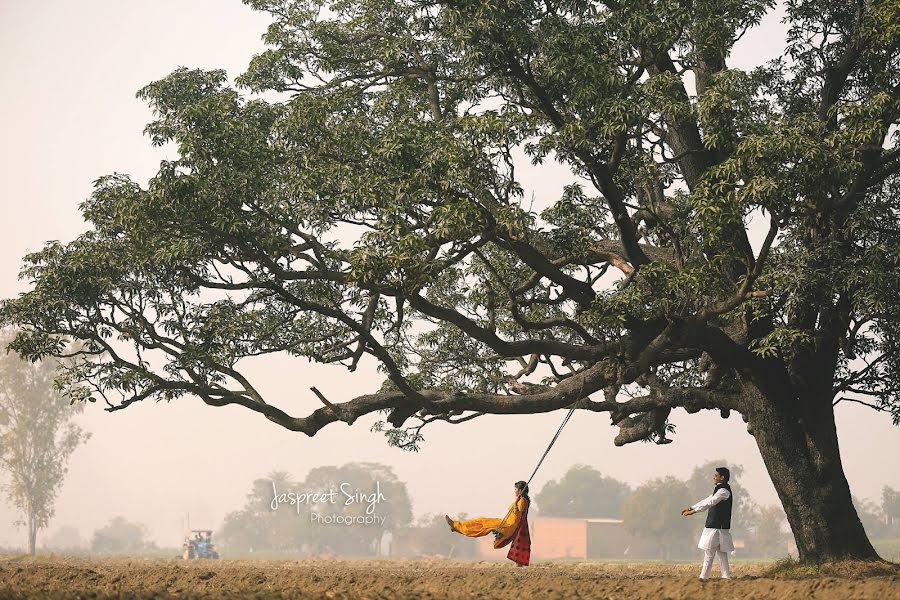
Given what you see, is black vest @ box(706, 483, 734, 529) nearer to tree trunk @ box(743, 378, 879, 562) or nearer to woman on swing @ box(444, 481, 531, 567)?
woman on swing @ box(444, 481, 531, 567)

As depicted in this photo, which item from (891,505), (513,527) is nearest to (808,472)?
(513,527)

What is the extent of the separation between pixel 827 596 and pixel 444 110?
8271 millimetres

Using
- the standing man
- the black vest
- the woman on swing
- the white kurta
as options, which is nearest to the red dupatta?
the woman on swing

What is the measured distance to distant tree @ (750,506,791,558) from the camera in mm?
57094

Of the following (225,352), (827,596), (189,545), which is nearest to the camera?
(827,596)

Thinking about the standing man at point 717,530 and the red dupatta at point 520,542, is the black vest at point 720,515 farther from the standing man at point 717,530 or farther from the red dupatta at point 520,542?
the red dupatta at point 520,542

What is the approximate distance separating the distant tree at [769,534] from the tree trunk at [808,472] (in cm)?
4618

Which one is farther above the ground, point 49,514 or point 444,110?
point 444,110

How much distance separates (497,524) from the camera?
11953 mm

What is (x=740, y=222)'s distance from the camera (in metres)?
11.3

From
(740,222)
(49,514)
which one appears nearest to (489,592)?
(740,222)

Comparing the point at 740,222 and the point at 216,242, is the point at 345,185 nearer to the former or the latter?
the point at 216,242

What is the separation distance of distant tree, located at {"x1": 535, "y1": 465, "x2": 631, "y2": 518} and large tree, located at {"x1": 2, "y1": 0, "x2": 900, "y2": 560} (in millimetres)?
56960

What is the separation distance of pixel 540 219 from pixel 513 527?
427 cm
